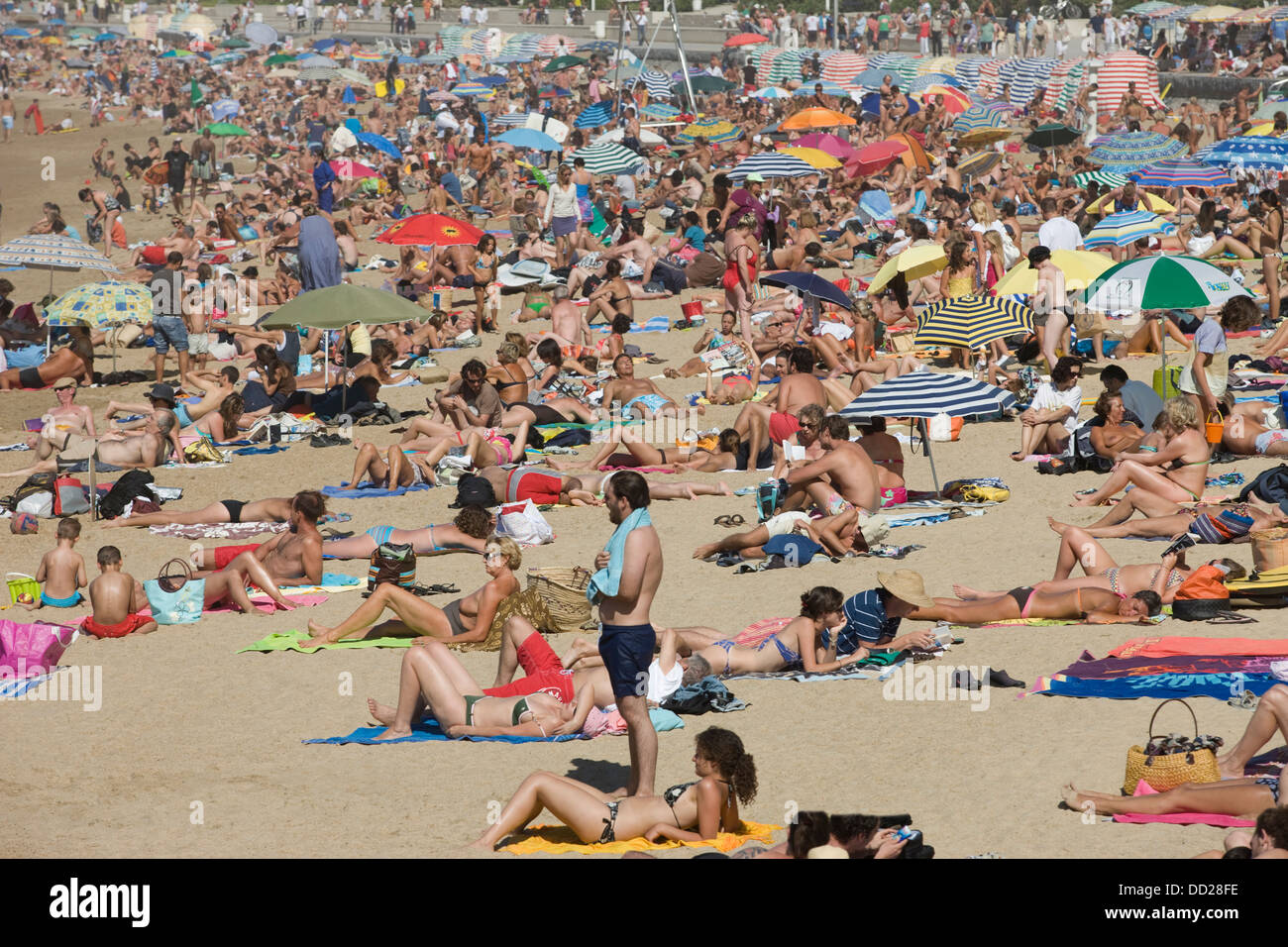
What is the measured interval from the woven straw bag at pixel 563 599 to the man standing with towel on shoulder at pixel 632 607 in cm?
272

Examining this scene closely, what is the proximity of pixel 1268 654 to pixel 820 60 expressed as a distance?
3085 cm

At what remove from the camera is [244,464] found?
523 inches

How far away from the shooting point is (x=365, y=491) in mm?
12438

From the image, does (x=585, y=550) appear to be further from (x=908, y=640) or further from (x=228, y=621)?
(x=908, y=640)

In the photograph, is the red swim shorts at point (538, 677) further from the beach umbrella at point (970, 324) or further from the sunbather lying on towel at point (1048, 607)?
the beach umbrella at point (970, 324)

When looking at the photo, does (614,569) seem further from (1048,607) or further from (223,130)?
(223,130)

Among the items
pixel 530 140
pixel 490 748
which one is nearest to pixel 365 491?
pixel 490 748

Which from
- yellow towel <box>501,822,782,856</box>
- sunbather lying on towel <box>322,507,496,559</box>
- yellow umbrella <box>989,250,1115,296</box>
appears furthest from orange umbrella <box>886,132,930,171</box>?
yellow towel <box>501,822,782,856</box>

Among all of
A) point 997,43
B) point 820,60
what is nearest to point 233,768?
point 820,60

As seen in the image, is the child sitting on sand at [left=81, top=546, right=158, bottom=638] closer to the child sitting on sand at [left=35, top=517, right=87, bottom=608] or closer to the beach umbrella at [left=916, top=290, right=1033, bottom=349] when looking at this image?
the child sitting on sand at [left=35, top=517, right=87, bottom=608]

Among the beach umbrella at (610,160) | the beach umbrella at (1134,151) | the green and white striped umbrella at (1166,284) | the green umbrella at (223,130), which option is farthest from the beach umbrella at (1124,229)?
the green umbrella at (223,130)

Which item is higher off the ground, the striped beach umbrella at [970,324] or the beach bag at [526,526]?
the striped beach umbrella at [970,324]

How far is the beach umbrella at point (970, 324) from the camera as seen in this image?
13445 mm

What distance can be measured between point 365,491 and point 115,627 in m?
3.48
